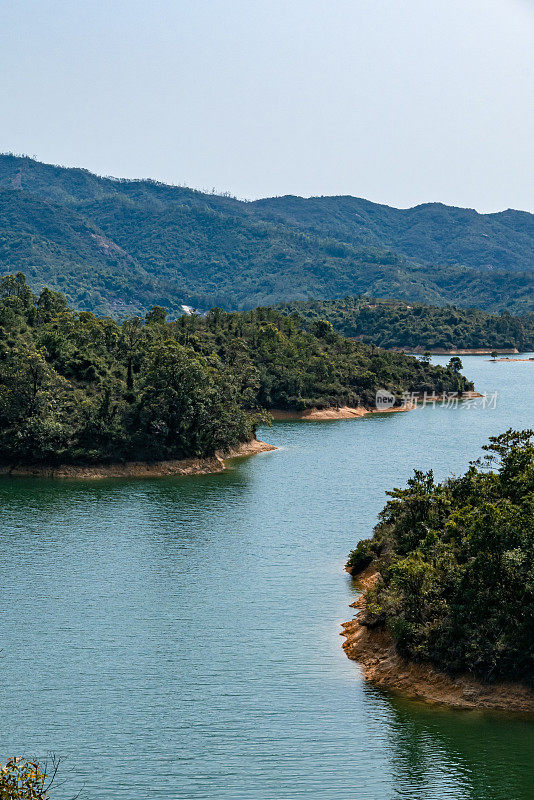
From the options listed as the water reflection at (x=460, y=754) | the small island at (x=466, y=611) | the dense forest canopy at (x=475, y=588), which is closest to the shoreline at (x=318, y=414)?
the dense forest canopy at (x=475, y=588)

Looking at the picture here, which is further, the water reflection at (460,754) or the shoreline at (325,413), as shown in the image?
the shoreline at (325,413)

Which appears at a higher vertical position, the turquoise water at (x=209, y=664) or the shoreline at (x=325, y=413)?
the shoreline at (x=325, y=413)

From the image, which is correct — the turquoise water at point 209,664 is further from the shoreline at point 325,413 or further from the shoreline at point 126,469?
the shoreline at point 325,413

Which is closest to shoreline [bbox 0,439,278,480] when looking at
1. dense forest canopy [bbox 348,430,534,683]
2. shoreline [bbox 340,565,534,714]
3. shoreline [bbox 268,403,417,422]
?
dense forest canopy [bbox 348,430,534,683]

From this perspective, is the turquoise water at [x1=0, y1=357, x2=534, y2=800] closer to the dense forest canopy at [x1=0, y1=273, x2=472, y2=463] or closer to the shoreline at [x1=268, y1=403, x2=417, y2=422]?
the dense forest canopy at [x1=0, y1=273, x2=472, y2=463]

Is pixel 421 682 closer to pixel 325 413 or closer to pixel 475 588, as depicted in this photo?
pixel 475 588

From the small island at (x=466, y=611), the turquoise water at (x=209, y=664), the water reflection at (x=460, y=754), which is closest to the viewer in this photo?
the water reflection at (x=460, y=754)
